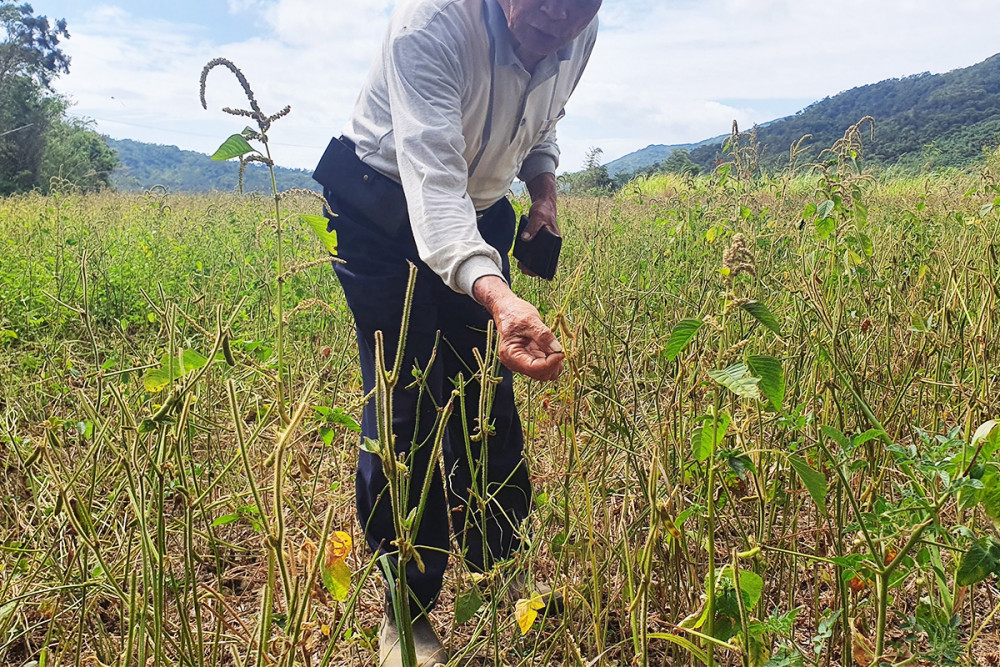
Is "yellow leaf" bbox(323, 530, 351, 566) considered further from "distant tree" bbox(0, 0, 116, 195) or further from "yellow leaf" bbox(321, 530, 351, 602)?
"distant tree" bbox(0, 0, 116, 195)

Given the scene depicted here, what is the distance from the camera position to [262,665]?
0.75m

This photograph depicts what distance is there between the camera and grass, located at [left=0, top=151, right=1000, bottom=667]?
0.84 metres

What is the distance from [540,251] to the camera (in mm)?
1963

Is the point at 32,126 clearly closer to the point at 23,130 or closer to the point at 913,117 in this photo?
the point at 23,130

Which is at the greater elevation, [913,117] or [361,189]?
[913,117]

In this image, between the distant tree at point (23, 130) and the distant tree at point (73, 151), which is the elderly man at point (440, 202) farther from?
the distant tree at point (23, 130)

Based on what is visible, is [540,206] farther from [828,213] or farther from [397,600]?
[397,600]

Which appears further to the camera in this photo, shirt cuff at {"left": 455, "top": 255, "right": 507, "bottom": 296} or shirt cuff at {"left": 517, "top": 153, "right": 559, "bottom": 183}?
shirt cuff at {"left": 517, "top": 153, "right": 559, "bottom": 183}

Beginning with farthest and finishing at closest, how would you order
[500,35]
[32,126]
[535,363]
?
[32,126] → [500,35] → [535,363]

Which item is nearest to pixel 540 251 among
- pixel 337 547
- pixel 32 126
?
pixel 337 547

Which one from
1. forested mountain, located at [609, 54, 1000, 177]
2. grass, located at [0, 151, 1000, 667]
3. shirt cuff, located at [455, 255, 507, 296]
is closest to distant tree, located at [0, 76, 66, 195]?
forested mountain, located at [609, 54, 1000, 177]

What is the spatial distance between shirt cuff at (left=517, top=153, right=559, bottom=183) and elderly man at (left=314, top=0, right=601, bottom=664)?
144 mm

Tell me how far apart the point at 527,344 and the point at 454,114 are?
0.65 meters

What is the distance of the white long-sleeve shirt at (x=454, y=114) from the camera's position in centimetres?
132
